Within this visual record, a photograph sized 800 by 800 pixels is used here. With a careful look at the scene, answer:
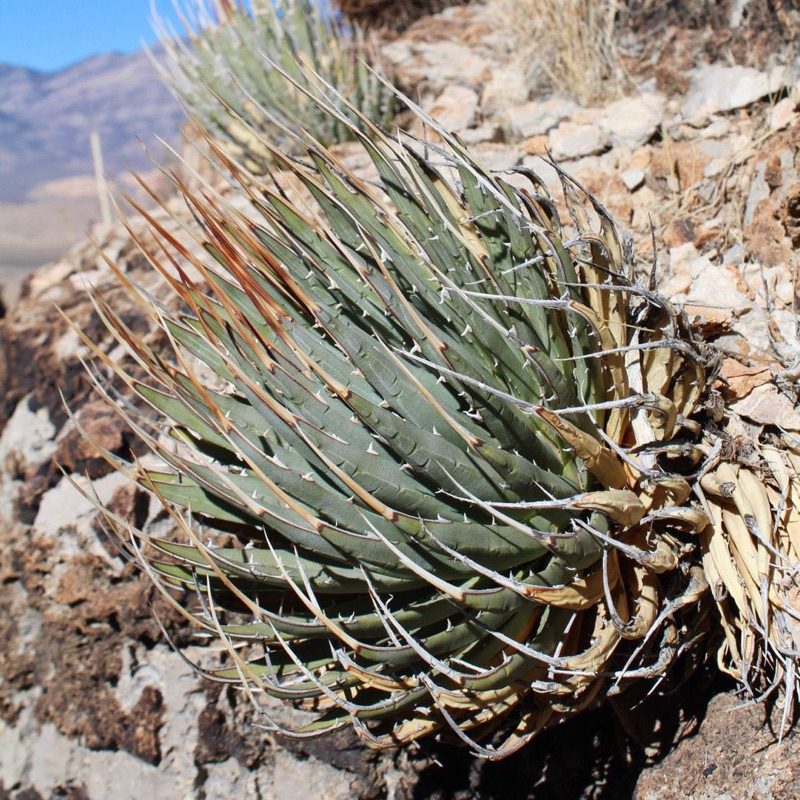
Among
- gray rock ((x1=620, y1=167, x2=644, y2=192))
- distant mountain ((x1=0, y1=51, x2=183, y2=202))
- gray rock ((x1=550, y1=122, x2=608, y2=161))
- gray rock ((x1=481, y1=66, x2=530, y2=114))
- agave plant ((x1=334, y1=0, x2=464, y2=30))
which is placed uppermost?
distant mountain ((x1=0, y1=51, x2=183, y2=202))

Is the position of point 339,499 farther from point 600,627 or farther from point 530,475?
point 600,627

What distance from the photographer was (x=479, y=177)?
1.68 meters

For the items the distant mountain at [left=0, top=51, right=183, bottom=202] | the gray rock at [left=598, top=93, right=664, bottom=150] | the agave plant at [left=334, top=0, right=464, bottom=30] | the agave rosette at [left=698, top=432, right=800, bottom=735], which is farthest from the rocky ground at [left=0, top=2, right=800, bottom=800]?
the distant mountain at [left=0, top=51, right=183, bottom=202]

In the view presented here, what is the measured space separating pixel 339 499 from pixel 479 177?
2.43 feet

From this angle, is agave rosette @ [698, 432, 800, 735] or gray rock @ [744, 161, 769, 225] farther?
gray rock @ [744, 161, 769, 225]

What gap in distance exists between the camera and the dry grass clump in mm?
3676

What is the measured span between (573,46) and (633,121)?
942 mm

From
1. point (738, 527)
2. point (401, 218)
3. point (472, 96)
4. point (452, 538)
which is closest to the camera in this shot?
point (452, 538)

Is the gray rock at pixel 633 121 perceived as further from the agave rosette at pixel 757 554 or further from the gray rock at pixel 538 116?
the agave rosette at pixel 757 554

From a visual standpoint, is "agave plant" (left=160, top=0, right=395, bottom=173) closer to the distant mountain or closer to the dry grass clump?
the dry grass clump

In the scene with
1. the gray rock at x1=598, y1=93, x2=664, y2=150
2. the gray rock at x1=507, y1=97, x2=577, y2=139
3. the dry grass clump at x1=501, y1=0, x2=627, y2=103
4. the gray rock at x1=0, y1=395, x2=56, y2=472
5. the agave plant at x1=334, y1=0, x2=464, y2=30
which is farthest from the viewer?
the agave plant at x1=334, y1=0, x2=464, y2=30

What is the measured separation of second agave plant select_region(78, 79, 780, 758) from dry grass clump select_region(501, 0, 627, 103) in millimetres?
2121

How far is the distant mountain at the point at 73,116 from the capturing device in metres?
106

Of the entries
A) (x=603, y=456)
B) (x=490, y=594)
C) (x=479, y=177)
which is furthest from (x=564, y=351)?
(x=490, y=594)
